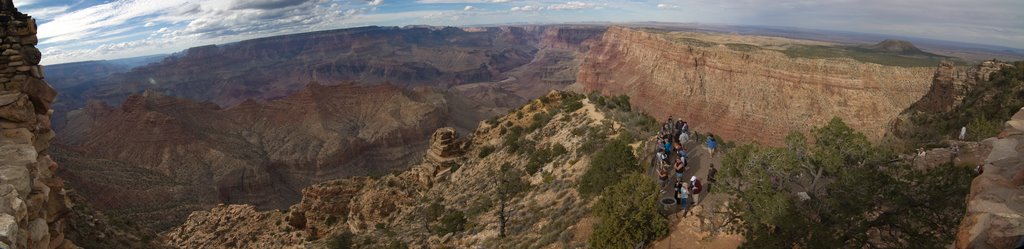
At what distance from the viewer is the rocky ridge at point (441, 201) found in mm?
21531

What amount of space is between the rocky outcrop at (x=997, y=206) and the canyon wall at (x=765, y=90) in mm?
39283

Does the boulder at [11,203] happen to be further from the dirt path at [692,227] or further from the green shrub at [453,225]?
the green shrub at [453,225]

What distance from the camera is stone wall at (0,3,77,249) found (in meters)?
7.20

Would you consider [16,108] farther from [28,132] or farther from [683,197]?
[683,197]

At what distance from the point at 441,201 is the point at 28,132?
69.9 feet

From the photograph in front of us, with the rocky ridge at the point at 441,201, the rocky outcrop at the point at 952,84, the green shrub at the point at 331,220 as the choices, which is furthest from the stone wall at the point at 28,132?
the rocky outcrop at the point at 952,84

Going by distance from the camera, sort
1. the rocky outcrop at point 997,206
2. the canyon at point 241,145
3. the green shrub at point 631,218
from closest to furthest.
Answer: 1. the rocky outcrop at point 997,206
2. the green shrub at point 631,218
3. the canyon at point 241,145

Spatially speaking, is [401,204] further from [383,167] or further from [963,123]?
[383,167]

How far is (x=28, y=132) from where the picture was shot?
868cm

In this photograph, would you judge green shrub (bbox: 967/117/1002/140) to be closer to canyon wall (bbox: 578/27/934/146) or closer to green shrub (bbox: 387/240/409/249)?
canyon wall (bbox: 578/27/934/146)

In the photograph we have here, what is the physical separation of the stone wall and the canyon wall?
49.2 meters

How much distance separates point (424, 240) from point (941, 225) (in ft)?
62.9

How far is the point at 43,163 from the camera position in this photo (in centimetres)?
912

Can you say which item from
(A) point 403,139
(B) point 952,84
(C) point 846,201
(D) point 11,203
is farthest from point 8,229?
(A) point 403,139
